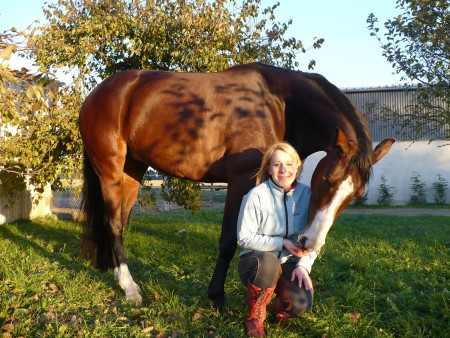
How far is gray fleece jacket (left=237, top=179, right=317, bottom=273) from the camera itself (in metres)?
3.01

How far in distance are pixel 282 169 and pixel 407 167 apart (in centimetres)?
1584

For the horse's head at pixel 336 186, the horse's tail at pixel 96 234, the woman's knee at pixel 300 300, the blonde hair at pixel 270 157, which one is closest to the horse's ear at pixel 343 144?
the horse's head at pixel 336 186

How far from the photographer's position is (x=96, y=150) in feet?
14.8

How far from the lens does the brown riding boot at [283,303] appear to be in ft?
10.1

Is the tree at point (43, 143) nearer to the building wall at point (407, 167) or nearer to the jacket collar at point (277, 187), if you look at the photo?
the jacket collar at point (277, 187)

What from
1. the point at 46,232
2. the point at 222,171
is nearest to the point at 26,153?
the point at 46,232

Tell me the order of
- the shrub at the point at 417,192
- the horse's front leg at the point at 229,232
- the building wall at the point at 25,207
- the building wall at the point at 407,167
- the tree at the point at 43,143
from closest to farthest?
the horse's front leg at the point at 229,232
the tree at the point at 43,143
the building wall at the point at 25,207
the shrub at the point at 417,192
the building wall at the point at 407,167

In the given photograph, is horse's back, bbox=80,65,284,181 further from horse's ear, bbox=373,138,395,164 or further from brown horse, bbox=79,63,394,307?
horse's ear, bbox=373,138,395,164

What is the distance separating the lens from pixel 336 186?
9.64ft

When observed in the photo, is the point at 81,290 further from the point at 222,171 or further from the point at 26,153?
the point at 26,153

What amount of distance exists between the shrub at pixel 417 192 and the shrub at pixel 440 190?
377 millimetres

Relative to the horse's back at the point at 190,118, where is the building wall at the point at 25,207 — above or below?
below

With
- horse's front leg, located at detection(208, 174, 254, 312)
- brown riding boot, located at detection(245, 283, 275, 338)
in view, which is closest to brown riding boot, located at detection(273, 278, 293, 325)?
brown riding boot, located at detection(245, 283, 275, 338)

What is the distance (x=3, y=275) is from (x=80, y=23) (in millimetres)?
4324
